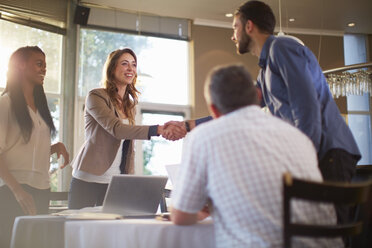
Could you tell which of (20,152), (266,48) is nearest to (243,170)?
(266,48)

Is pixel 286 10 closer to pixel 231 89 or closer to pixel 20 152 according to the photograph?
pixel 20 152

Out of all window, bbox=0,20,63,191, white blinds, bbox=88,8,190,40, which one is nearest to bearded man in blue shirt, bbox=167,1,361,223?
window, bbox=0,20,63,191

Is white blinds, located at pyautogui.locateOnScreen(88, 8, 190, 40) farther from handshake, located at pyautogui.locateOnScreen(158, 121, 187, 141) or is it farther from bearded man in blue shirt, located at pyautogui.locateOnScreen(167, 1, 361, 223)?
bearded man in blue shirt, located at pyautogui.locateOnScreen(167, 1, 361, 223)

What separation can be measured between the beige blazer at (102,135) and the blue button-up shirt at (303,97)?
1.11 m

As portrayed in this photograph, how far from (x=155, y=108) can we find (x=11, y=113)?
17.4ft

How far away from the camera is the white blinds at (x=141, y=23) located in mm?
7320

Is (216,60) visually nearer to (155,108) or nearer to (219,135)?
(155,108)

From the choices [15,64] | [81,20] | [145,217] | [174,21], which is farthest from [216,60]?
[145,217]

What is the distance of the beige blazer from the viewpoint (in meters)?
2.70

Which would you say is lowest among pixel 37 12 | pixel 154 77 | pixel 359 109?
pixel 359 109

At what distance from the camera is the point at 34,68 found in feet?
8.13

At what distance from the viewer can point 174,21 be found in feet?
25.8

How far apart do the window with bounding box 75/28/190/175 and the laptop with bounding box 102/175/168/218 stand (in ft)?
17.1

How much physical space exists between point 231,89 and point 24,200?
53.6 inches
